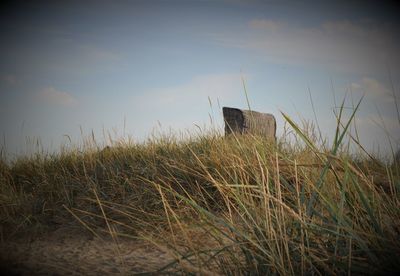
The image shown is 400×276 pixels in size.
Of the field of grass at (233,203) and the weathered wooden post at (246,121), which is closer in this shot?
the field of grass at (233,203)

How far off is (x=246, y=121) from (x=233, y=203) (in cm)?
295

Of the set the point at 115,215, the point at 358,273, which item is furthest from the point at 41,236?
the point at 358,273

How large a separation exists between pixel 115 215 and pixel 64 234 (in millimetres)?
447

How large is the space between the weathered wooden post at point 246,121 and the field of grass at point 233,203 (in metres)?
0.89

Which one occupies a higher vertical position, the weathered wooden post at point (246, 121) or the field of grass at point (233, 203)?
the weathered wooden post at point (246, 121)

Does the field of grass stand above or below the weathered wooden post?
below

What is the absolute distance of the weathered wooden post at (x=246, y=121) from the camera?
5.40 meters

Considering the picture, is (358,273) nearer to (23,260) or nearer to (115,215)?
(23,260)

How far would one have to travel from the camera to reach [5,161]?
4824mm

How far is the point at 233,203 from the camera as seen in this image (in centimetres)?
273

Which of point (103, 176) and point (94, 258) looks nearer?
point (94, 258)

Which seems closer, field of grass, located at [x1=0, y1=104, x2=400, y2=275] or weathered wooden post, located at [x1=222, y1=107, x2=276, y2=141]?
field of grass, located at [x1=0, y1=104, x2=400, y2=275]

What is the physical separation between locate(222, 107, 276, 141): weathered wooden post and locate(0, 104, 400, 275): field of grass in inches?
35.0

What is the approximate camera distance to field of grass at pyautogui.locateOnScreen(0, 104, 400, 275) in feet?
3.44
